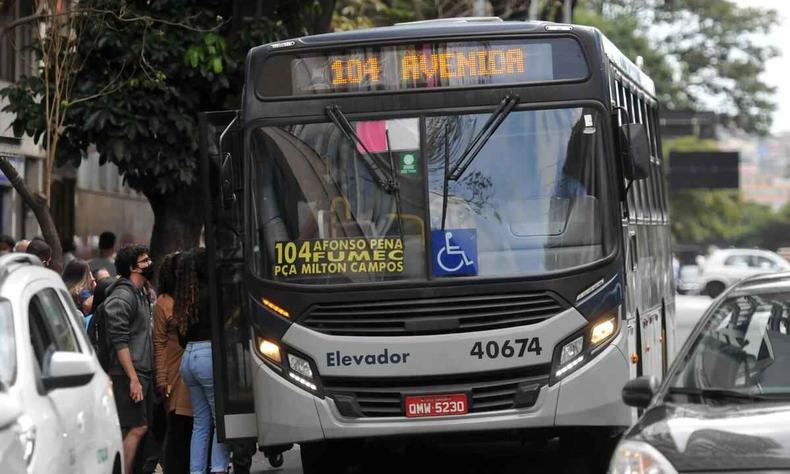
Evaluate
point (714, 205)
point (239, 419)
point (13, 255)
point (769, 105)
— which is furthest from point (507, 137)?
point (714, 205)

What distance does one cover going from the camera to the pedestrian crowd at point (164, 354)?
36.8 feet

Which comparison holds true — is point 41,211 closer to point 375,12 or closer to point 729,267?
point 375,12

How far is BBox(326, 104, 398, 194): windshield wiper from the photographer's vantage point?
10.3 meters

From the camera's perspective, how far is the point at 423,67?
1069 centimetres

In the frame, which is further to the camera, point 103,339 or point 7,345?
point 103,339

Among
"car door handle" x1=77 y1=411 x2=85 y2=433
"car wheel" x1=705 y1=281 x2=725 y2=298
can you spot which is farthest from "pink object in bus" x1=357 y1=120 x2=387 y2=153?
"car wheel" x1=705 y1=281 x2=725 y2=298

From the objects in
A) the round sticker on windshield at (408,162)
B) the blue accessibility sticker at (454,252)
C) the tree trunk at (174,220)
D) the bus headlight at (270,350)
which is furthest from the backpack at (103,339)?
the tree trunk at (174,220)

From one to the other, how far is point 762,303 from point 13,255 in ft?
11.3

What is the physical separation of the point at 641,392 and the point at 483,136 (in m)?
3.47

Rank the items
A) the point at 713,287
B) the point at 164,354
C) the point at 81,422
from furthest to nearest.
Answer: the point at 713,287 < the point at 164,354 < the point at 81,422

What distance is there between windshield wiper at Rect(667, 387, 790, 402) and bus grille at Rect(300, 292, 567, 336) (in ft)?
10.1

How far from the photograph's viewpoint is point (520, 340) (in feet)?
33.2

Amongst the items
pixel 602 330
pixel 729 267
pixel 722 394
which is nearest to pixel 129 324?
pixel 602 330

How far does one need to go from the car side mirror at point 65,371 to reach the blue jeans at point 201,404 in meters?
4.48
